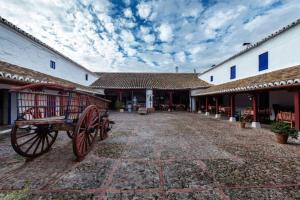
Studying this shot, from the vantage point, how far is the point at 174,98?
21.5 m

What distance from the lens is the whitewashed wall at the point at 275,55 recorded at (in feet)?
24.9

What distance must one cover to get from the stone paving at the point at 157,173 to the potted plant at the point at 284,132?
395 millimetres

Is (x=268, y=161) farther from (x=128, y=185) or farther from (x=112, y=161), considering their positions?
(x=112, y=161)

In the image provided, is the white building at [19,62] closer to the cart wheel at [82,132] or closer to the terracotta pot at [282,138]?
the cart wheel at [82,132]

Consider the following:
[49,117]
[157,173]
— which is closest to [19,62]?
[49,117]

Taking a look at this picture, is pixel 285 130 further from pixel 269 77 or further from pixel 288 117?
pixel 269 77

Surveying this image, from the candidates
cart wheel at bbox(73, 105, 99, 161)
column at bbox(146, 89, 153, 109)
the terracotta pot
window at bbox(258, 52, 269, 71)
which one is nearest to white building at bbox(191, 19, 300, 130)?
window at bbox(258, 52, 269, 71)

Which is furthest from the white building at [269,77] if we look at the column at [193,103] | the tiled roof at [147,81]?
the tiled roof at [147,81]

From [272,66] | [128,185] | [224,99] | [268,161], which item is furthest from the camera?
[224,99]

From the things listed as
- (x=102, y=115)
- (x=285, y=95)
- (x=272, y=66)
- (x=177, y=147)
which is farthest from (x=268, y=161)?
(x=285, y=95)

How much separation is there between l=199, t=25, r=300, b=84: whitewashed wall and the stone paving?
571 centimetres

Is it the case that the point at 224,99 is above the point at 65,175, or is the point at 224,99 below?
above

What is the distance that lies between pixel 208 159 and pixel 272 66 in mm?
8618

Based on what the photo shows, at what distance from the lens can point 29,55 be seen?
30.2 ft
